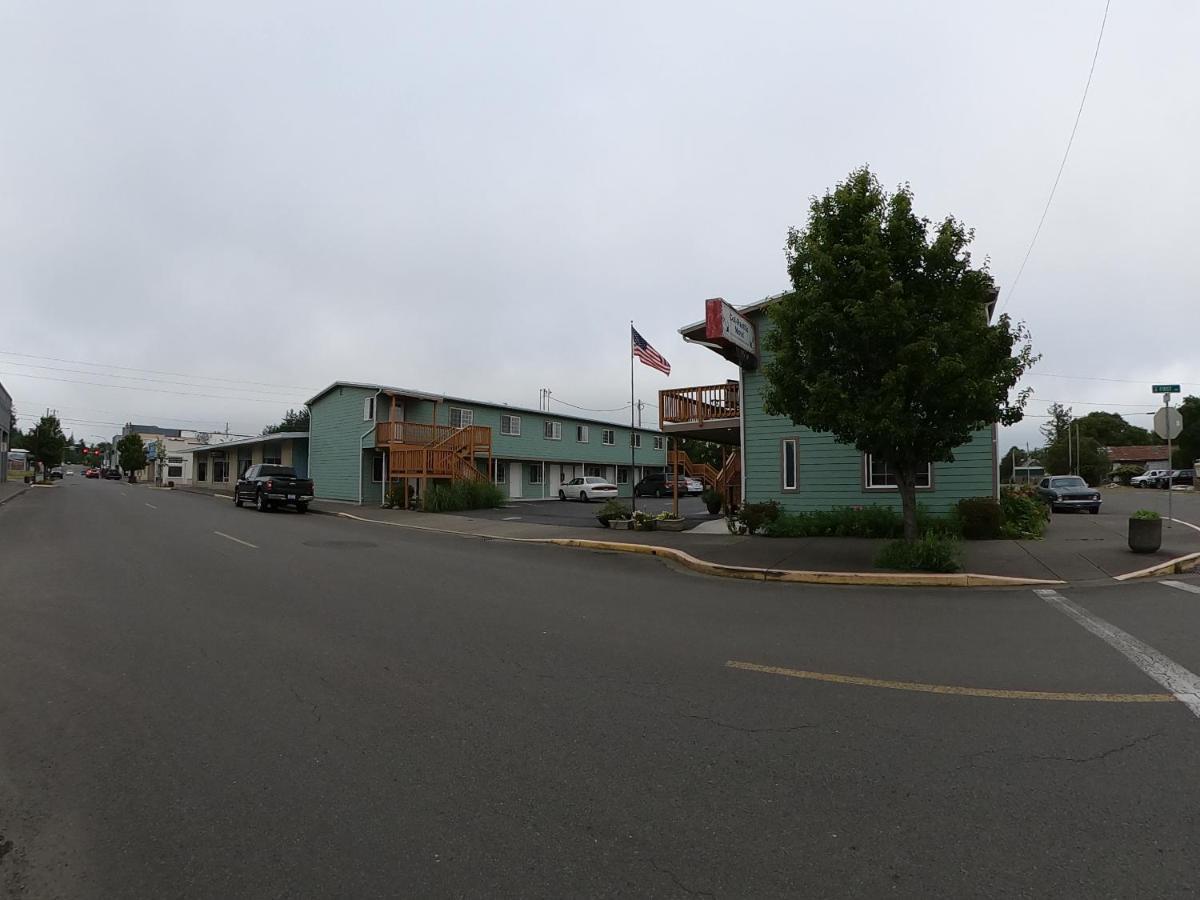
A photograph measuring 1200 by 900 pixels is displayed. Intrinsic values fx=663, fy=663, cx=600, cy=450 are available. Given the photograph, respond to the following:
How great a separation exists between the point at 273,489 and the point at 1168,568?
2523cm

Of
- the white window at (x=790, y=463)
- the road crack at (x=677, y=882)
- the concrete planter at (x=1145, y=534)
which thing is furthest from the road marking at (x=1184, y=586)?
the road crack at (x=677, y=882)

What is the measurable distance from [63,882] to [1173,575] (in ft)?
42.5

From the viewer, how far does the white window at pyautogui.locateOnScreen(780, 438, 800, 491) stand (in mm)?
16906

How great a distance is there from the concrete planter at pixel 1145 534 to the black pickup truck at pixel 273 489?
24.5m

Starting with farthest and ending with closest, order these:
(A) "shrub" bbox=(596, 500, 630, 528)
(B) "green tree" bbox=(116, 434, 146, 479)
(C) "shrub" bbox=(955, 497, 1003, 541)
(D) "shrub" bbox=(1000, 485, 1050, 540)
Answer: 1. (B) "green tree" bbox=(116, 434, 146, 479)
2. (A) "shrub" bbox=(596, 500, 630, 528)
3. (D) "shrub" bbox=(1000, 485, 1050, 540)
4. (C) "shrub" bbox=(955, 497, 1003, 541)

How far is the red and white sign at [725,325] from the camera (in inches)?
600

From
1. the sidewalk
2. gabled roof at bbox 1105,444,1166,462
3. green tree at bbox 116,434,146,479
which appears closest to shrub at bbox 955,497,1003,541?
the sidewalk

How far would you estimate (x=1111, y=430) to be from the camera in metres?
90.9

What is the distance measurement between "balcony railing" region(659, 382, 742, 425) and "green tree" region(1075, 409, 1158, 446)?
8632cm

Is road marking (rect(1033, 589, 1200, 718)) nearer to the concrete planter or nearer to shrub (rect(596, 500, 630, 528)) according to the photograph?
the concrete planter

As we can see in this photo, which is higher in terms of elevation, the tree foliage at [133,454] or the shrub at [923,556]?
the tree foliage at [133,454]

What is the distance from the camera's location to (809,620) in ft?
23.8

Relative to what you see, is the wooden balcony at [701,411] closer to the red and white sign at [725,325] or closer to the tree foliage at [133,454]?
the red and white sign at [725,325]

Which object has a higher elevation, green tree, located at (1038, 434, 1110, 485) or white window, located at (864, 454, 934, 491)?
green tree, located at (1038, 434, 1110, 485)
